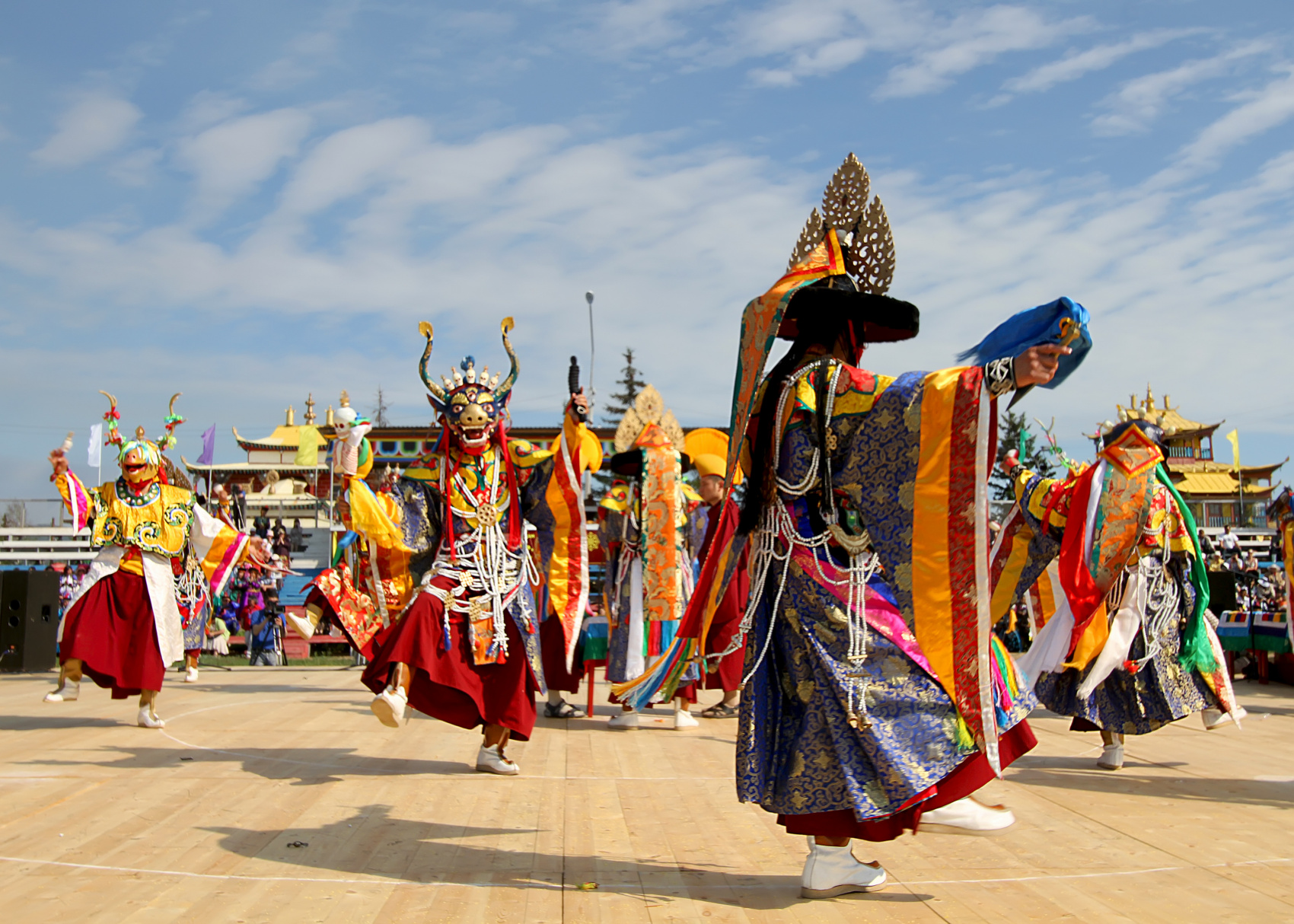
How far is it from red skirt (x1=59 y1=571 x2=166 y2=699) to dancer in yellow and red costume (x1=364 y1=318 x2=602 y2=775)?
9.10 ft

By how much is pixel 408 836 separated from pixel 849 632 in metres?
2.11

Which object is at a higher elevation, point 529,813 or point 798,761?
point 798,761

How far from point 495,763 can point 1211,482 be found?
41.4 meters

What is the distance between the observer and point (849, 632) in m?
3.30

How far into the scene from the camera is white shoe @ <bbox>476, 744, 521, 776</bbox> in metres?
5.76

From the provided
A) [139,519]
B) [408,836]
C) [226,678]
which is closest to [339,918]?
[408,836]

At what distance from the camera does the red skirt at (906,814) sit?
314 centimetres

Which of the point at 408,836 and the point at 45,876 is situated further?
the point at 408,836

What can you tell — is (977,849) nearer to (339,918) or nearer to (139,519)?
(339,918)

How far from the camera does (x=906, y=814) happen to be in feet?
10.4

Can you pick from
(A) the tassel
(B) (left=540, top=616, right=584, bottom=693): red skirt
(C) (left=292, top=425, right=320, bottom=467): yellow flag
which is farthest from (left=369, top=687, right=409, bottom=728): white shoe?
(C) (left=292, top=425, right=320, bottom=467): yellow flag

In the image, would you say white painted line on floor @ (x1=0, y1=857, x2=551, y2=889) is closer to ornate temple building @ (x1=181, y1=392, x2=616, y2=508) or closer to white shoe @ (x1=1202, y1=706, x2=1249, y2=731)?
white shoe @ (x1=1202, y1=706, x2=1249, y2=731)

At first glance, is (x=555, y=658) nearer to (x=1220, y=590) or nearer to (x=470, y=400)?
A: (x=470, y=400)

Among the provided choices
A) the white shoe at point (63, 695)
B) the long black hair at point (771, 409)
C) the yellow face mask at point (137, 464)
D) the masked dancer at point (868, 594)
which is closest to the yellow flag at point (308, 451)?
the white shoe at point (63, 695)
